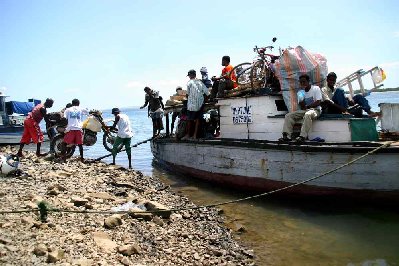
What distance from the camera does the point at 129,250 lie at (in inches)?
192

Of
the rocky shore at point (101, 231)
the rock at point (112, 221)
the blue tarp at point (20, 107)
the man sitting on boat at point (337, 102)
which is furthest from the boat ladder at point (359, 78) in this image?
the blue tarp at point (20, 107)

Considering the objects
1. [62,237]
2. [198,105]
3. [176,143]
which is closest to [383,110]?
[198,105]

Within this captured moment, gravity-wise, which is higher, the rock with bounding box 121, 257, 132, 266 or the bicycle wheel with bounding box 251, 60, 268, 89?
the bicycle wheel with bounding box 251, 60, 268, 89

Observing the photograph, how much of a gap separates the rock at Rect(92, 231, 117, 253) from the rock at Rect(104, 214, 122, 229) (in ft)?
1.22

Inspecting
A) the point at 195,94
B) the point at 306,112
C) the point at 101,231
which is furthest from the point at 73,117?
the point at 306,112

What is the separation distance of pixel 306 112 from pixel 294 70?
1.32 m

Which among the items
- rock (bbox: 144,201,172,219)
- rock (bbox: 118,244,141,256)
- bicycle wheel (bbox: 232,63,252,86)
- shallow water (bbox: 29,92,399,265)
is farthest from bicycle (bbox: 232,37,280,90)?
rock (bbox: 118,244,141,256)

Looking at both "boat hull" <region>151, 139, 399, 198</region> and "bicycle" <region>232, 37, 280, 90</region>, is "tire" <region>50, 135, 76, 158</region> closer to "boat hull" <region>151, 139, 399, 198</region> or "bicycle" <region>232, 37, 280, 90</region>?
"boat hull" <region>151, 139, 399, 198</region>

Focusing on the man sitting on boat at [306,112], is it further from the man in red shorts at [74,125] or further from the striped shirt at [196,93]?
the man in red shorts at [74,125]

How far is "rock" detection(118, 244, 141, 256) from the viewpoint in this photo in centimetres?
483

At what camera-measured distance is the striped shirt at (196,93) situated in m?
11.1

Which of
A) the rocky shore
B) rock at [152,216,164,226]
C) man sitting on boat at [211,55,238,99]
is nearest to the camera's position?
the rocky shore

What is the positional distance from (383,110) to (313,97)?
174 cm

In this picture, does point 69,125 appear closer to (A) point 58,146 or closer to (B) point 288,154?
(A) point 58,146
